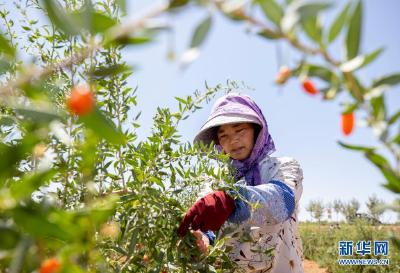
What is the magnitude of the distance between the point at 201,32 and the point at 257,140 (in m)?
2.16

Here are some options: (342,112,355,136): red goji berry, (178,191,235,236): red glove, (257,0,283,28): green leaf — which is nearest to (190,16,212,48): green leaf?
(257,0,283,28): green leaf

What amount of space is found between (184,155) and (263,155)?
1.19 m

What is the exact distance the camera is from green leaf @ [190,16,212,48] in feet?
1.18

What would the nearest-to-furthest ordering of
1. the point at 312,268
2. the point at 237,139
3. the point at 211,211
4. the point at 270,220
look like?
the point at 211,211 < the point at 270,220 < the point at 237,139 < the point at 312,268

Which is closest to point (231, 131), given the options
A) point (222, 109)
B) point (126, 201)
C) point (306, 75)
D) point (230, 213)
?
point (222, 109)

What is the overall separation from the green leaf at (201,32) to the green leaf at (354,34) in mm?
143

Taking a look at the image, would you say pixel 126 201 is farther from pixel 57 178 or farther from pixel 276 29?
pixel 276 29

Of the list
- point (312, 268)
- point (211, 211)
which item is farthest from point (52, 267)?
point (312, 268)

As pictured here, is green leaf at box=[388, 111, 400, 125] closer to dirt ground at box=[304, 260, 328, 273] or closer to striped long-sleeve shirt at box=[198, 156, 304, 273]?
striped long-sleeve shirt at box=[198, 156, 304, 273]

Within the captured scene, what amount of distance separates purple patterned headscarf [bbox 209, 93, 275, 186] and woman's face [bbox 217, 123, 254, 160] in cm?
5

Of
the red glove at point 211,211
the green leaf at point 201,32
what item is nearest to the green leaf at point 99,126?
the green leaf at point 201,32

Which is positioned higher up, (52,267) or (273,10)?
(273,10)

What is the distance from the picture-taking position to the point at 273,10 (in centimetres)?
38

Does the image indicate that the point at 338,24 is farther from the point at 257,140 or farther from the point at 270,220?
the point at 257,140
